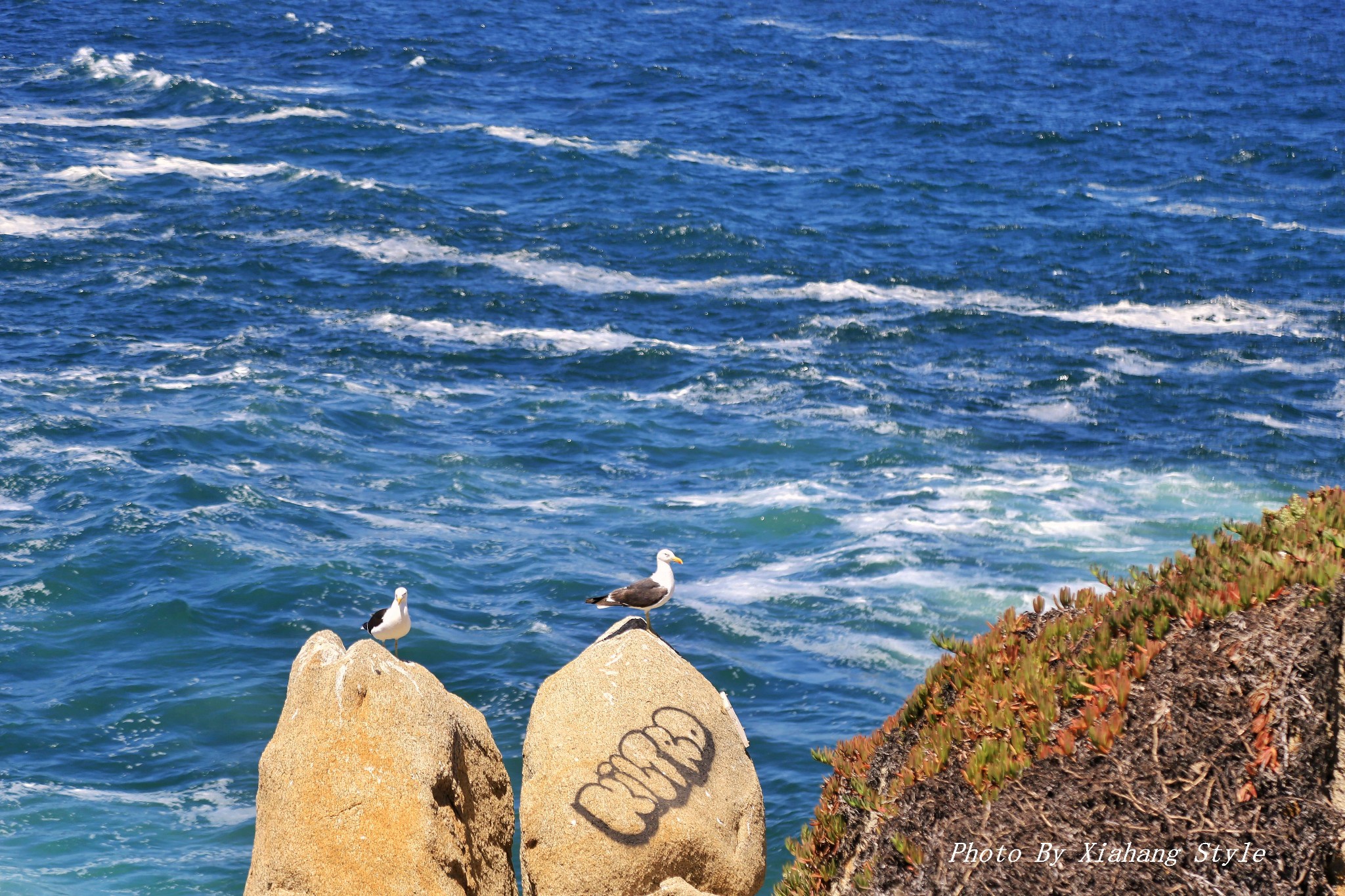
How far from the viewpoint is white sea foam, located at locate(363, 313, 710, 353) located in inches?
1223

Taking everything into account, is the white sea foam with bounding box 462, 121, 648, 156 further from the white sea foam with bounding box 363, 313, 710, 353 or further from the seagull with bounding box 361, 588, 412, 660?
the seagull with bounding box 361, 588, 412, 660

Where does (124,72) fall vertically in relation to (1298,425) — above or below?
above

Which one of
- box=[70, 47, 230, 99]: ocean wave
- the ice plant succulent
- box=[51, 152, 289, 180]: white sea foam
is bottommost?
box=[51, 152, 289, 180]: white sea foam

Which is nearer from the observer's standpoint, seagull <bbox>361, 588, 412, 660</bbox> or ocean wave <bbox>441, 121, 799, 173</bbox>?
seagull <bbox>361, 588, 412, 660</bbox>

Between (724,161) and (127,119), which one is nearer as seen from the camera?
(127,119)

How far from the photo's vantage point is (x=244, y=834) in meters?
14.0

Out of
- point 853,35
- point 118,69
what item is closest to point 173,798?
point 118,69

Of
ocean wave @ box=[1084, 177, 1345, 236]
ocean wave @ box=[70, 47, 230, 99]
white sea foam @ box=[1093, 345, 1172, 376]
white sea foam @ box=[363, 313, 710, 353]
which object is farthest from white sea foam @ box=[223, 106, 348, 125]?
white sea foam @ box=[1093, 345, 1172, 376]

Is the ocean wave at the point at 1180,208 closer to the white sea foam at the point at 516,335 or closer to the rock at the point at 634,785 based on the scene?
the white sea foam at the point at 516,335

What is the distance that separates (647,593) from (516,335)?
19897 mm

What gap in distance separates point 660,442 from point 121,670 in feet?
39.0

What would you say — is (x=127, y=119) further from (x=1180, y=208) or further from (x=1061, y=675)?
(x=1061, y=675)

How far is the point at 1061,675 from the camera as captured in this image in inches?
298

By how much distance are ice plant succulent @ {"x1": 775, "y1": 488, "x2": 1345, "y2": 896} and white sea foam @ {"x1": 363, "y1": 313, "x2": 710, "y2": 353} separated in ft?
75.1
